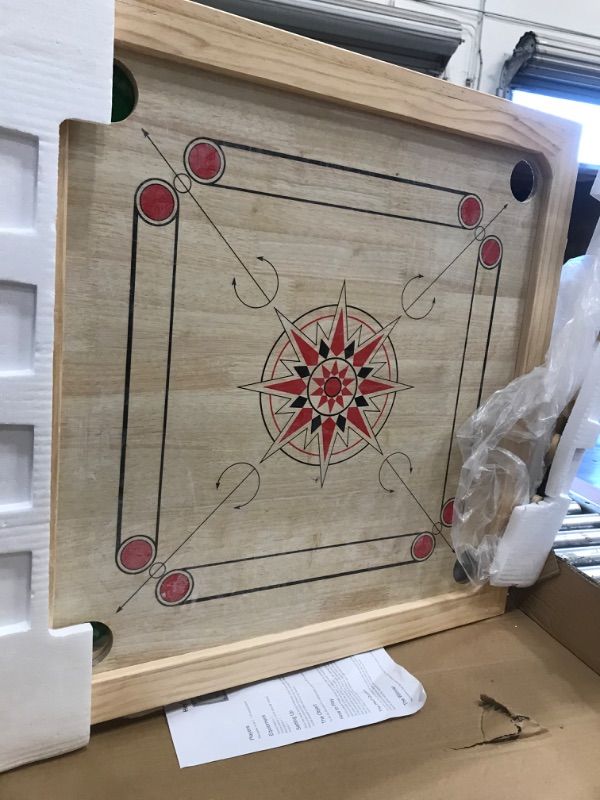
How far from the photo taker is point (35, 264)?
435mm

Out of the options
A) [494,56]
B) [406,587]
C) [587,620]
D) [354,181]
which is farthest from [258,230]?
[494,56]

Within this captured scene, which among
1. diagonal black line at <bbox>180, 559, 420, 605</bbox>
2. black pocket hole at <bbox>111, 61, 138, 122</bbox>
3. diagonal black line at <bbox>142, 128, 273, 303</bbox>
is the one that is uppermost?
black pocket hole at <bbox>111, 61, 138, 122</bbox>

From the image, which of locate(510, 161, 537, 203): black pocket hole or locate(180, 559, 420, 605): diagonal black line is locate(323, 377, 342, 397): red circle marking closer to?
locate(180, 559, 420, 605): diagonal black line

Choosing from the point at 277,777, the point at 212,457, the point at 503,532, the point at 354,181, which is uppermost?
the point at 354,181

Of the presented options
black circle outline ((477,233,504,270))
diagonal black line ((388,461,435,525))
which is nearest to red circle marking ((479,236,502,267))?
black circle outline ((477,233,504,270))

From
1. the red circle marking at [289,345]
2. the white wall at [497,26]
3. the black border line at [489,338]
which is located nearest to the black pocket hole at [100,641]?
the red circle marking at [289,345]

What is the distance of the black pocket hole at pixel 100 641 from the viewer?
55cm

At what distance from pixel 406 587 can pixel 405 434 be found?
0.62 ft

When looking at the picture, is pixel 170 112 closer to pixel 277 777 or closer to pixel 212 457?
pixel 212 457

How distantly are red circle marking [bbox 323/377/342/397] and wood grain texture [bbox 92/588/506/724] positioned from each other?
0.83 feet

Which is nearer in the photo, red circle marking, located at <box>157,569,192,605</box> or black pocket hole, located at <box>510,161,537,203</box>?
red circle marking, located at <box>157,569,192,605</box>

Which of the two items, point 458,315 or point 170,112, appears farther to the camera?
point 458,315

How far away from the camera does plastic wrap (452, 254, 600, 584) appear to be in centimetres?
71

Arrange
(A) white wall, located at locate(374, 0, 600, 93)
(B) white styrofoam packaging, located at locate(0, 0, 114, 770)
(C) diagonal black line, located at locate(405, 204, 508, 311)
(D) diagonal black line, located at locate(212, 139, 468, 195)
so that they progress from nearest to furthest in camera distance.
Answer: (B) white styrofoam packaging, located at locate(0, 0, 114, 770) < (D) diagonal black line, located at locate(212, 139, 468, 195) < (C) diagonal black line, located at locate(405, 204, 508, 311) < (A) white wall, located at locate(374, 0, 600, 93)
